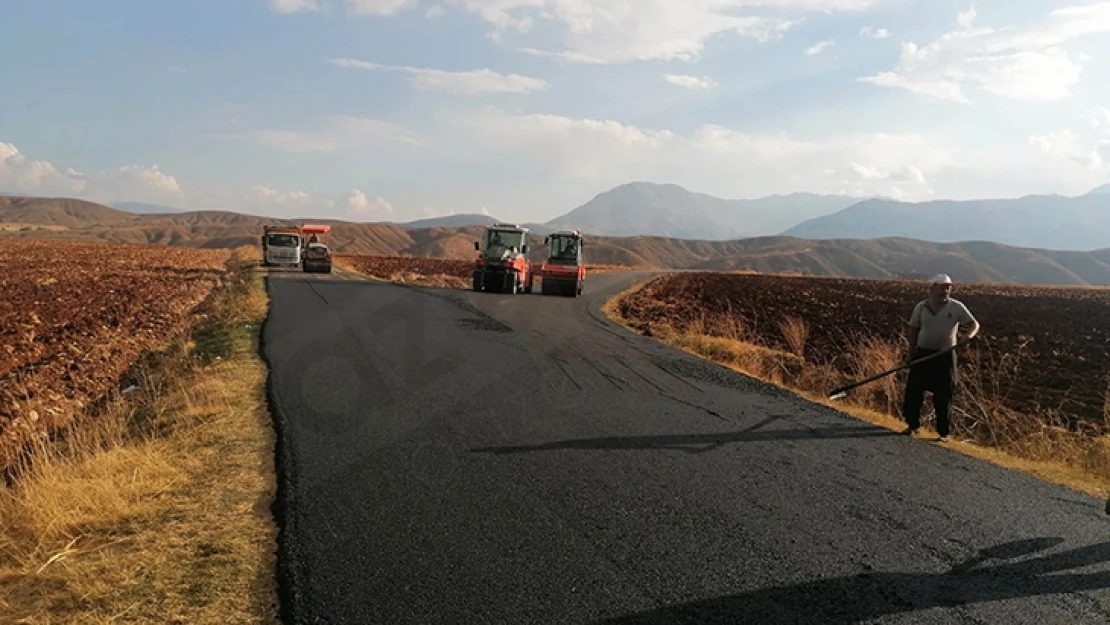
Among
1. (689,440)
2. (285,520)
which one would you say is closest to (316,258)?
(689,440)

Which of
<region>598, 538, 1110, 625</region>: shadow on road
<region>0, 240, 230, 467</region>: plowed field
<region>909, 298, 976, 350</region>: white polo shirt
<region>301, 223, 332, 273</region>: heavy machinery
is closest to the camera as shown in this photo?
<region>598, 538, 1110, 625</region>: shadow on road

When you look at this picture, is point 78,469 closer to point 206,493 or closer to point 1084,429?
point 206,493

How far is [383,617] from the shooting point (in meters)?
3.66

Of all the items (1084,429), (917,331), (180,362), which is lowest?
(1084,429)

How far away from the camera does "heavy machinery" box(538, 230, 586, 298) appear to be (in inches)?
1102

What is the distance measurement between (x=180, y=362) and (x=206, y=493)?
7.97 metres

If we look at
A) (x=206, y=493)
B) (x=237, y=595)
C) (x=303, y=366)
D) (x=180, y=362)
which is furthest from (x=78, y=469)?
(x=180, y=362)

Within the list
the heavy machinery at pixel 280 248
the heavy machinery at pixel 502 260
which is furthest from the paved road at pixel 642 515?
the heavy machinery at pixel 280 248

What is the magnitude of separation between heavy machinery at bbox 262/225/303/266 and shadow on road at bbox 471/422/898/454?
1509 inches

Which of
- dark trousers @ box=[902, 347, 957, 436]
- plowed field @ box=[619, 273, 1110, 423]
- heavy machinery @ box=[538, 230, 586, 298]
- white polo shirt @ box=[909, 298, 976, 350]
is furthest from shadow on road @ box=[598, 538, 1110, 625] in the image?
heavy machinery @ box=[538, 230, 586, 298]

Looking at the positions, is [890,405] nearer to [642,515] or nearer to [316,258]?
[642,515]

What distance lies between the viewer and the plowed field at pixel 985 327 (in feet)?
51.2

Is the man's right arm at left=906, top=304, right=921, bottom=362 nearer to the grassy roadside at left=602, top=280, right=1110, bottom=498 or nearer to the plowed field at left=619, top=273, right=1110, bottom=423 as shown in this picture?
the grassy roadside at left=602, top=280, right=1110, bottom=498

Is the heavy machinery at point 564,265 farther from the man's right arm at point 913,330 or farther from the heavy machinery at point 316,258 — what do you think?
the man's right arm at point 913,330
